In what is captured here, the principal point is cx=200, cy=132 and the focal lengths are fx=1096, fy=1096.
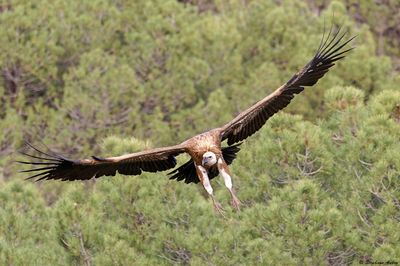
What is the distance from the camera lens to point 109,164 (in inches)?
340

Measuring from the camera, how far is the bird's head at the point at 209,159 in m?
8.33

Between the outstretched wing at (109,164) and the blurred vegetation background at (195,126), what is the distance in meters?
0.96

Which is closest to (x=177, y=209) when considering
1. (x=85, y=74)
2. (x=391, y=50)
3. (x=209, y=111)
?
(x=209, y=111)

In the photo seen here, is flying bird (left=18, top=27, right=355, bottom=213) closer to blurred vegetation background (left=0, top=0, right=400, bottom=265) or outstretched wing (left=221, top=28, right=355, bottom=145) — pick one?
outstretched wing (left=221, top=28, right=355, bottom=145)

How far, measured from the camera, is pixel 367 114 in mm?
10688

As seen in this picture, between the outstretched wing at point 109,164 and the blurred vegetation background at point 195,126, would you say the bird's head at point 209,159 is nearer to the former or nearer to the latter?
the outstretched wing at point 109,164

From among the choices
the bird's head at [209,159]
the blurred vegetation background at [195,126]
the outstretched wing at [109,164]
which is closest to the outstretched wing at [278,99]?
the bird's head at [209,159]

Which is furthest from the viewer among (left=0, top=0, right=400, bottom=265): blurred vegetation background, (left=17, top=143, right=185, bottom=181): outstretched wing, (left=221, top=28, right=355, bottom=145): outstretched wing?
(left=0, top=0, right=400, bottom=265): blurred vegetation background

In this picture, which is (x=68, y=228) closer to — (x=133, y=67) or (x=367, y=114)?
(x=367, y=114)

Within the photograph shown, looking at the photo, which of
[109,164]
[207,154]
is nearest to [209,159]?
[207,154]

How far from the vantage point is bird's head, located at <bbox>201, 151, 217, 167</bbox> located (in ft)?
27.3

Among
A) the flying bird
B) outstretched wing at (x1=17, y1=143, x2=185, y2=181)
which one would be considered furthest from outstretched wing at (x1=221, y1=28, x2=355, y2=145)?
outstretched wing at (x1=17, y1=143, x2=185, y2=181)

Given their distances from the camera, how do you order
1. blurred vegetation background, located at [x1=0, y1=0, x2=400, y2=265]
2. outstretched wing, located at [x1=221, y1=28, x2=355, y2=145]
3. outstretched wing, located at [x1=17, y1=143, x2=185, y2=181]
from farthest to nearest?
blurred vegetation background, located at [x1=0, y1=0, x2=400, y2=265] → outstretched wing, located at [x1=221, y1=28, x2=355, y2=145] → outstretched wing, located at [x1=17, y1=143, x2=185, y2=181]

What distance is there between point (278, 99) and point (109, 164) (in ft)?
4.84
